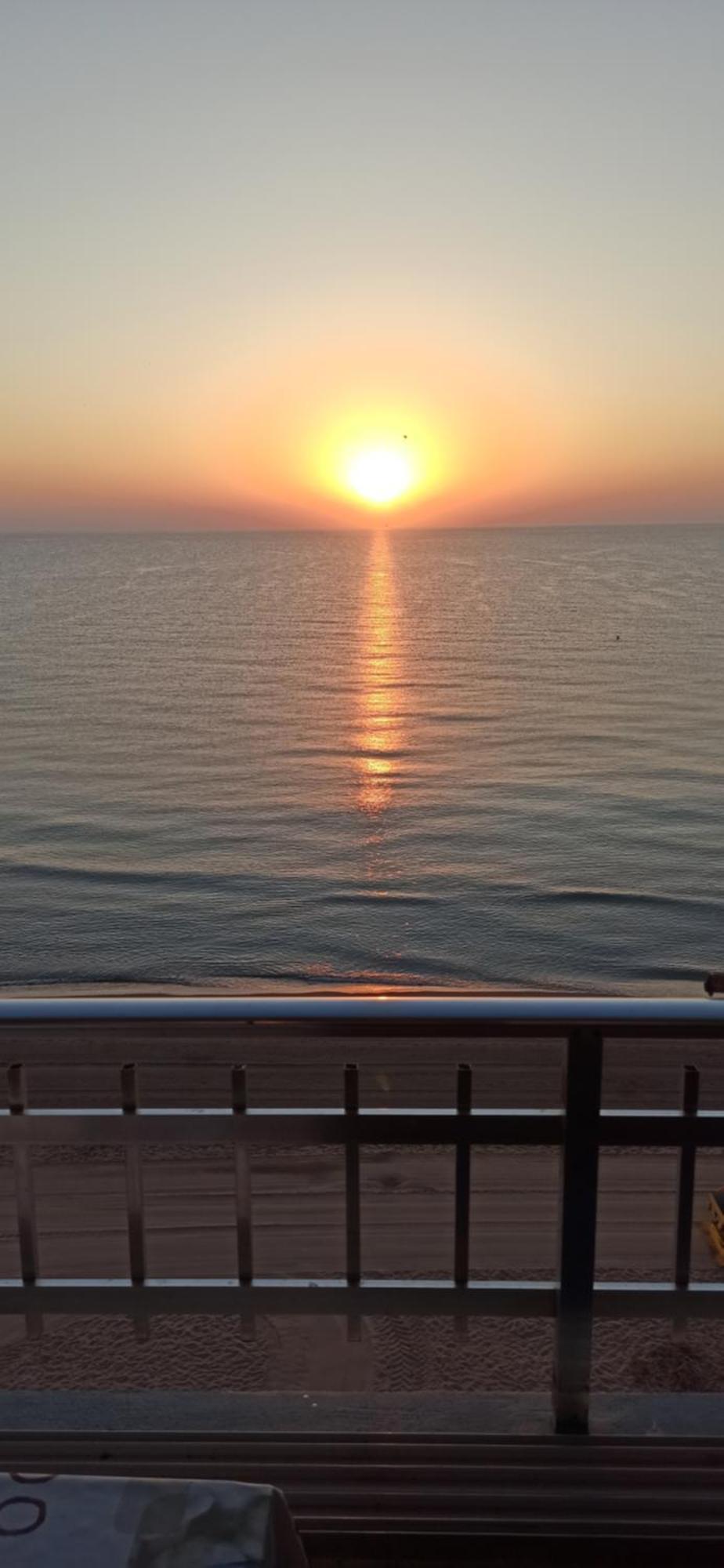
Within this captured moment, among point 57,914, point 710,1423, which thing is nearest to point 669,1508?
point 710,1423

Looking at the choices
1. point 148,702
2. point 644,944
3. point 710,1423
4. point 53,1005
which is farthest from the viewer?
point 148,702

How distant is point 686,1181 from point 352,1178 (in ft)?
2.03

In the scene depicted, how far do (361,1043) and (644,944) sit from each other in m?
13.9

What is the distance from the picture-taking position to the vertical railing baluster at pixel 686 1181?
2033 millimetres

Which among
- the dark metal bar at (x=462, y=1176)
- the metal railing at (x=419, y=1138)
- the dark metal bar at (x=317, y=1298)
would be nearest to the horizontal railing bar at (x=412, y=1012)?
the metal railing at (x=419, y=1138)

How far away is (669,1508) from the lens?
211 cm

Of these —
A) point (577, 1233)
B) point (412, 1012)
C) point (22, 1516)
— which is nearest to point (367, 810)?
point (577, 1233)

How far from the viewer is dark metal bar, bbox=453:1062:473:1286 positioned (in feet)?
6.65

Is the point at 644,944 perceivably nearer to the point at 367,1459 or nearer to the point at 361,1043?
the point at 361,1043

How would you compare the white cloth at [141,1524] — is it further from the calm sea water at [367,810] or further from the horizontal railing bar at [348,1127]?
the calm sea water at [367,810]

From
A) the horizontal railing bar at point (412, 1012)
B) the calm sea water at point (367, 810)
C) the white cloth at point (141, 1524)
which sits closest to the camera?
the white cloth at point (141, 1524)

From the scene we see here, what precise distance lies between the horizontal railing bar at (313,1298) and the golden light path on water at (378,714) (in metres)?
42.3

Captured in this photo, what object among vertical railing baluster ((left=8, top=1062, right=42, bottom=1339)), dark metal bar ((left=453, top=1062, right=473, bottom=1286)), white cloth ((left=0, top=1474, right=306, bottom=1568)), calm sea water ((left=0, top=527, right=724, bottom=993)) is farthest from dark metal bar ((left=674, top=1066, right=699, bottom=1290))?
calm sea water ((left=0, top=527, right=724, bottom=993))

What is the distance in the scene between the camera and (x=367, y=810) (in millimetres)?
45094
